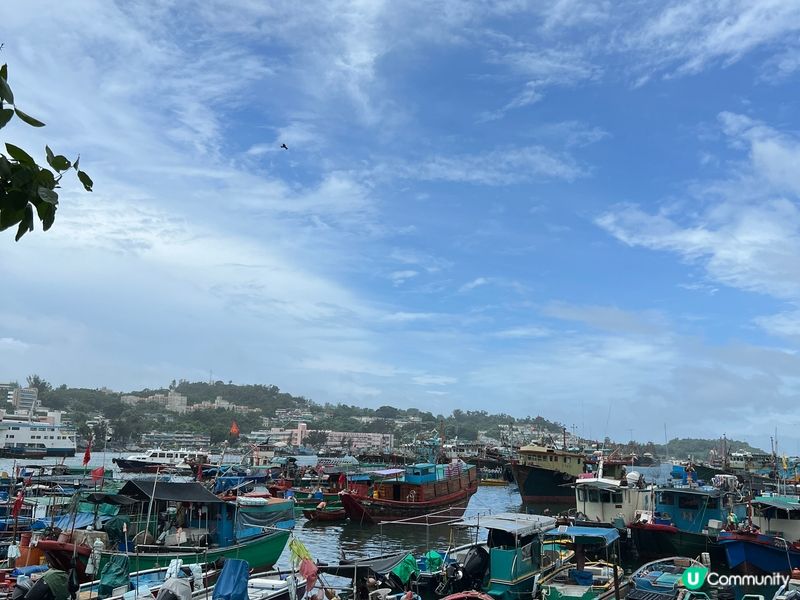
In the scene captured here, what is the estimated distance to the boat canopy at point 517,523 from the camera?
2006cm

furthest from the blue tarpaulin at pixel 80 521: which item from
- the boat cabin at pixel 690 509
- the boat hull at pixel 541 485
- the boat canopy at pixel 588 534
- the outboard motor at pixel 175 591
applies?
the boat hull at pixel 541 485

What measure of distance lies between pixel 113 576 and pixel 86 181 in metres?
18.0

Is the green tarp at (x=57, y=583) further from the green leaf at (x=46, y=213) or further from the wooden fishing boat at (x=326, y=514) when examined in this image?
the wooden fishing boat at (x=326, y=514)

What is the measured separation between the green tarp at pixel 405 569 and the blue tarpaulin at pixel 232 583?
15.2 feet

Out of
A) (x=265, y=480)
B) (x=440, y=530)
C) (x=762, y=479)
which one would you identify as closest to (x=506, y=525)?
(x=440, y=530)

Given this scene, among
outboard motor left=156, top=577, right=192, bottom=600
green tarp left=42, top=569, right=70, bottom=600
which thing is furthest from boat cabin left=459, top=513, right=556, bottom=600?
green tarp left=42, top=569, right=70, bottom=600

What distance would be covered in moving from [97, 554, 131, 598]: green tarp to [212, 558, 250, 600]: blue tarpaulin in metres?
3.89

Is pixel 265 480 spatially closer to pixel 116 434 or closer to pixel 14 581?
pixel 14 581

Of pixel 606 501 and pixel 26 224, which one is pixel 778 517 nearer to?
pixel 606 501

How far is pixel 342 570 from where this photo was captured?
60.5 ft

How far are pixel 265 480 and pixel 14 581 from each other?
42.0 m

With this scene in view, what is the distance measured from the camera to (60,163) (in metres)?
3.19

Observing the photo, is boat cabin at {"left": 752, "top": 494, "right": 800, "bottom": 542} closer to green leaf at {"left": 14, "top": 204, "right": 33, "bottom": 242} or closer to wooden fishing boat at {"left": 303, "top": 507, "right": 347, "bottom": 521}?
wooden fishing boat at {"left": 303, "top": 507, "right": 347, "bottom": 521}

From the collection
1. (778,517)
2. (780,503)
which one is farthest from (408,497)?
(780,503)
